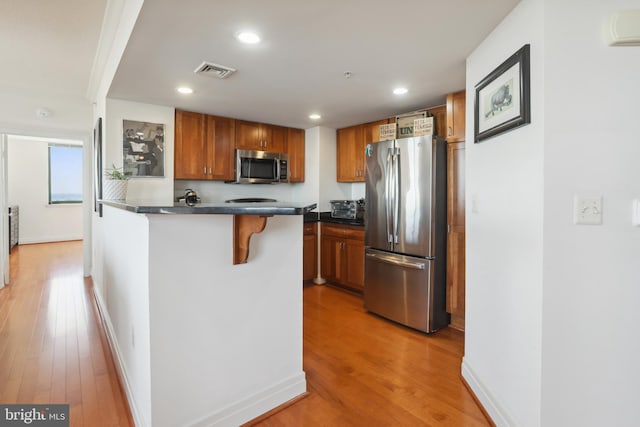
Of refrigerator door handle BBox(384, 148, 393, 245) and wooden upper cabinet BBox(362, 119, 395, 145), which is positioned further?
wooden upper cabinet BBox(362, 119, 395, 145)

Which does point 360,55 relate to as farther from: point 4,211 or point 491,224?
point 4,211

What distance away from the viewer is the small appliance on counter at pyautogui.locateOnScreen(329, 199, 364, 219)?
4266 mm

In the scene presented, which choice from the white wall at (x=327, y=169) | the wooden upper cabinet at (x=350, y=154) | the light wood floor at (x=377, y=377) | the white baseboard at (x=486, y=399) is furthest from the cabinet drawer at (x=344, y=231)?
the white baseboard at (x=486, y=399)

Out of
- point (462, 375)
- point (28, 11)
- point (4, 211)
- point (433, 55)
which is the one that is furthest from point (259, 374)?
point (4, 211)

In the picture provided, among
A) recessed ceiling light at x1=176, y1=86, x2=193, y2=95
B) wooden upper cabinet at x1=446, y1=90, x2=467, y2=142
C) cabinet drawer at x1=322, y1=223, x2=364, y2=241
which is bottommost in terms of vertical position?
cabinet drawer at x1=322, y1=223, x2=364, y2=241

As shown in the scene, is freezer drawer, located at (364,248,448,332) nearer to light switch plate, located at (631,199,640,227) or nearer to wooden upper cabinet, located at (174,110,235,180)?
light switch plate, located at (631,199,640,227)

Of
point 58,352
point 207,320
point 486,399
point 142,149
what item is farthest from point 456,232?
point 58,352

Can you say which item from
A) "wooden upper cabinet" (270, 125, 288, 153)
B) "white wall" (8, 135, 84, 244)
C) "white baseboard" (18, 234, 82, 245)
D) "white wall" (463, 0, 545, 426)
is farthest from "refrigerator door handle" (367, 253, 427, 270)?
"white baseboard" (18, 234, 82, 245)

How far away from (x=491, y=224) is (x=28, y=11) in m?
3.31

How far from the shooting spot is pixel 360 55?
2.16 meters

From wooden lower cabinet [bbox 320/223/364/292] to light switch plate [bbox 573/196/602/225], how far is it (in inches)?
101

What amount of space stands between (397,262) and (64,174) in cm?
853

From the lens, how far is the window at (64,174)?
7602mm

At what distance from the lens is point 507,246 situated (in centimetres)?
168
